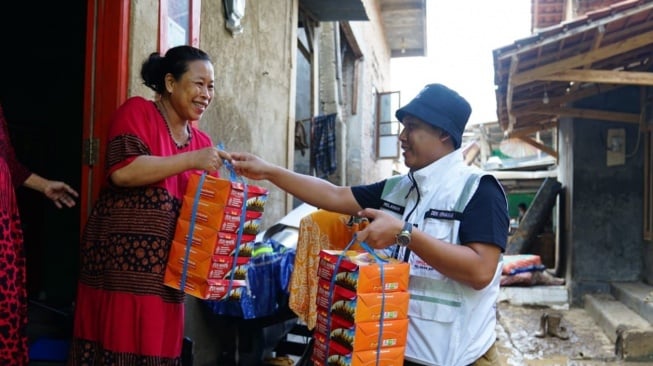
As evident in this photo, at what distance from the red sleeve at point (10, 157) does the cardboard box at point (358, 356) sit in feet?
5.47

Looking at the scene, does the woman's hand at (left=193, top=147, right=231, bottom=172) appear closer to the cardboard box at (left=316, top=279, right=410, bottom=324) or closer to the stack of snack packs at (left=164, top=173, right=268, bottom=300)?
the stack of snack packs at (left=164, top=173, right=268, bottom=300)

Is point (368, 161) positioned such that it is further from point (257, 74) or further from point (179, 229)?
point (179, 229)

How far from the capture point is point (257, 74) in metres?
5.20

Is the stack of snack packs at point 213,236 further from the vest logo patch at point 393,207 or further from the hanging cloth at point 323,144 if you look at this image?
the hanging cloth at point 323,144

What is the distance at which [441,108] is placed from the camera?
1.96 m

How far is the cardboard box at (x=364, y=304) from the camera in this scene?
5.62 feet

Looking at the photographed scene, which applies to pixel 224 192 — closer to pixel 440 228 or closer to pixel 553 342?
pixel 440 228

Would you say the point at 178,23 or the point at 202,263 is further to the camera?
the point at 178,23

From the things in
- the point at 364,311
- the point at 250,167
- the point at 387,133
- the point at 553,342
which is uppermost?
the point at 387,133

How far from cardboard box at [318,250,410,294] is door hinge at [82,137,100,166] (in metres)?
1.60

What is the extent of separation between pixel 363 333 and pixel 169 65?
1.44m

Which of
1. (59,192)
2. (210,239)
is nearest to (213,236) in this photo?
(210,239)

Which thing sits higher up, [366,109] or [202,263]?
[366,109]

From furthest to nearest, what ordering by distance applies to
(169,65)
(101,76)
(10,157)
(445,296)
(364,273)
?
(101,76), (10,157), (169,65), (445,296), (364,273)
